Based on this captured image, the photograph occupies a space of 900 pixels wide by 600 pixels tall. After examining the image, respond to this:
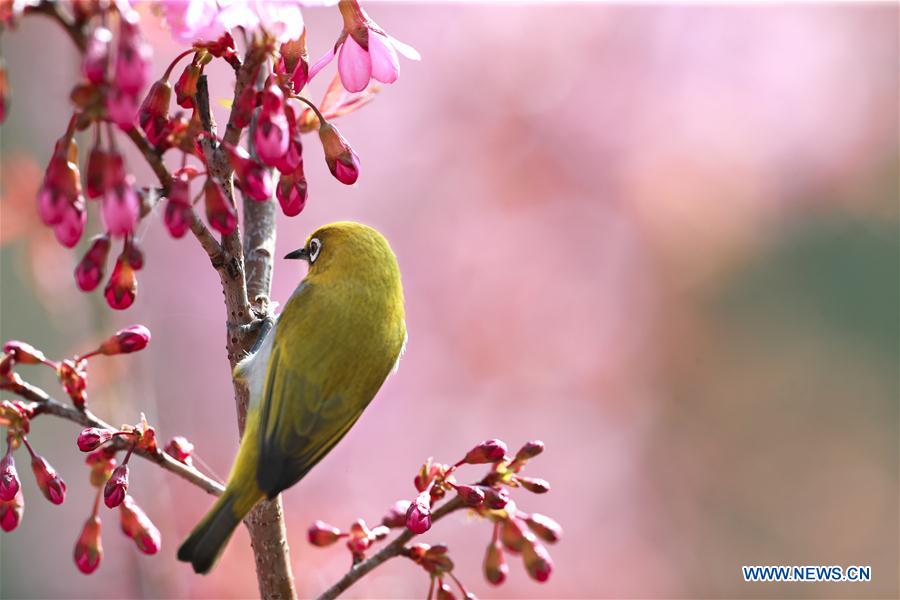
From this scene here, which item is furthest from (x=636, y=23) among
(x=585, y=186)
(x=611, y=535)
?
(x=611, y=535)

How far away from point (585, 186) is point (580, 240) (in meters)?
0.29

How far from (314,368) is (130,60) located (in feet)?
3.25

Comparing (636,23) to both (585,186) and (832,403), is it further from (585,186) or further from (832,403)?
(832,403)

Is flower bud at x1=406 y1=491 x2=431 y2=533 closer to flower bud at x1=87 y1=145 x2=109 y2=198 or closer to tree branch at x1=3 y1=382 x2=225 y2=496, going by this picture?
tree branch at x1=3 y1=382 x2=225 y2=496

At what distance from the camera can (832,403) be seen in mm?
Answer: 5191

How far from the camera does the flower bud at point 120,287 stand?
4.90ft

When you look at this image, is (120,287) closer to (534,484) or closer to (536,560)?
(534,484)

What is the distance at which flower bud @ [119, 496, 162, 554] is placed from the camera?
1741 millimetres

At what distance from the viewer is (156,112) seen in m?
1.50

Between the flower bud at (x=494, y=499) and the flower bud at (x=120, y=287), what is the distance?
743mm

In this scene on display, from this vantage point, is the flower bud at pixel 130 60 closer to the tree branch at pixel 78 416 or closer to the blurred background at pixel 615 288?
the tree branch at pixel 78 416

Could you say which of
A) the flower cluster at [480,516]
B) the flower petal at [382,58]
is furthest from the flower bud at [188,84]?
the flower cluster at [480,516]

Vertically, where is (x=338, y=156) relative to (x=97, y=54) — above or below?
above

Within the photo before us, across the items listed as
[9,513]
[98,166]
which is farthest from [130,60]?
[9,513]
